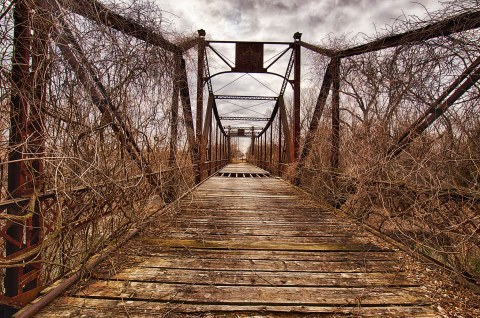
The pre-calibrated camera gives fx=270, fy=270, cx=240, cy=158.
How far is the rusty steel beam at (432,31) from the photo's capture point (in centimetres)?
259

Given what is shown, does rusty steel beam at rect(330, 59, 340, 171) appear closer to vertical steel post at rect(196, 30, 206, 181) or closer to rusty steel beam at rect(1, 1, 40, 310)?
vertical steel post at rect(196, 30, 206, 181)

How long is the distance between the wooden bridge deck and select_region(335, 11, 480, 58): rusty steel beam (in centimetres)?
233

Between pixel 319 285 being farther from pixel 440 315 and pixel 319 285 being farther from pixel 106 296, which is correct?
pixel 106 296

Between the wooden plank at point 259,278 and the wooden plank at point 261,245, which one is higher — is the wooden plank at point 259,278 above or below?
below

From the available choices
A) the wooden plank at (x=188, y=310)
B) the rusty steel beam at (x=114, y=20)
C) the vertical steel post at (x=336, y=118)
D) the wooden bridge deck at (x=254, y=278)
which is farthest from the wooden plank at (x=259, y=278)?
the vertical steel post at (x=336, y=118)

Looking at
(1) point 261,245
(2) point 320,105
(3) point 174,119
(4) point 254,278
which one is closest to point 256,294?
(4) point 254,278

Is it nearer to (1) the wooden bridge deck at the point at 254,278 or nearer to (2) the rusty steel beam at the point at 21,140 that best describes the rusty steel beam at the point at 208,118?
(1) the wooden bridge deck at the point at 254,278

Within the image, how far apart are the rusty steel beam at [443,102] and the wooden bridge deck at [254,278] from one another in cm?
121

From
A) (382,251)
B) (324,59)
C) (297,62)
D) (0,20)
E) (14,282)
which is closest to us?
(14,282)

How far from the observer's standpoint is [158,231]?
3234mm

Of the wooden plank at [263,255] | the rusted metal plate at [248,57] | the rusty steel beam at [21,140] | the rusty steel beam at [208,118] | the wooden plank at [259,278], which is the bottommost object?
the wooden plank at [259,278]

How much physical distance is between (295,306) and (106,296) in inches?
48.8

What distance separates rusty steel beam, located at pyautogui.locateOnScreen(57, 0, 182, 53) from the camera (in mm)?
2406

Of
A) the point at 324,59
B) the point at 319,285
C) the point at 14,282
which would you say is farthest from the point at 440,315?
the point at 324,59
